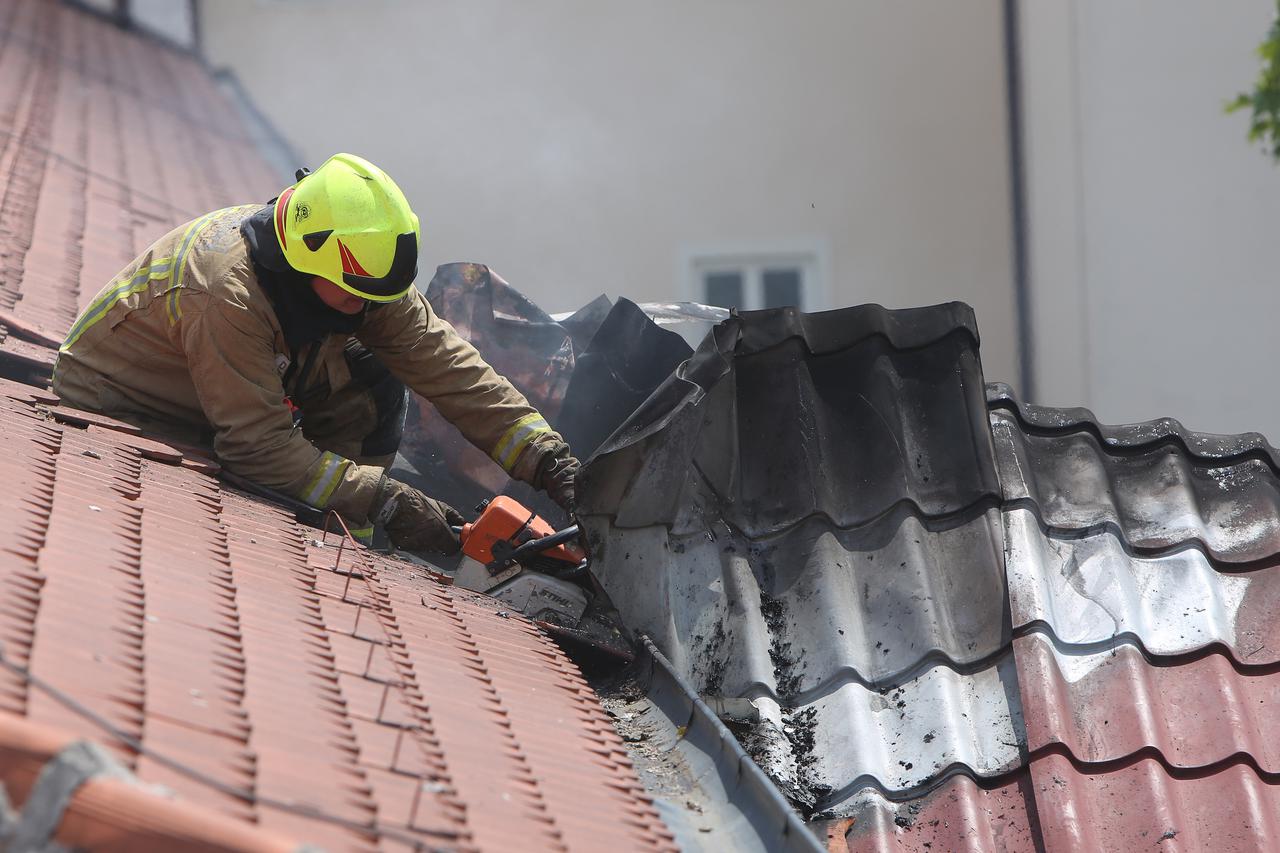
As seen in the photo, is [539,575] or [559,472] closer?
[539,575]

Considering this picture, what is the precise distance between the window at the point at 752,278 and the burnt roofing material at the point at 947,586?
9249mm

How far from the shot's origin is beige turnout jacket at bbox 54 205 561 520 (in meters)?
3.67

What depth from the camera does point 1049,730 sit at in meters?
2.80

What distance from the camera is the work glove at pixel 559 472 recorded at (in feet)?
13.8

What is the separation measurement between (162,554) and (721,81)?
11403mm

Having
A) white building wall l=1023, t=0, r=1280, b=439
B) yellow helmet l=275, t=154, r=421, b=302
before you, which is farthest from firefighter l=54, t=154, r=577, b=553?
white building wall l=1023, t=0, r=1280, b=439

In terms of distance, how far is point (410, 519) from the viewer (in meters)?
4.01

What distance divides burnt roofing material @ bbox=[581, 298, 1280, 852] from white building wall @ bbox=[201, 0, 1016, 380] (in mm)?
9258

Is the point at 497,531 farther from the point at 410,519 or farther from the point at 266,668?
the point at 266,668

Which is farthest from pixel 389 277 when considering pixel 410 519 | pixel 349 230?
pixel 410 519

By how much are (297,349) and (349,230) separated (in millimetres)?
552

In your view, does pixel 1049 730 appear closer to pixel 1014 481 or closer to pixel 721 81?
pixel 1014 481

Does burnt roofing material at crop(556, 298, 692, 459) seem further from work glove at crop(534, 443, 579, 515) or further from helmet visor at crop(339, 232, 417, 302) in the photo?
helmet visor at crop(339, 232, 417, 302)

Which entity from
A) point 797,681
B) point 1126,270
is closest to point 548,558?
point 797,681
